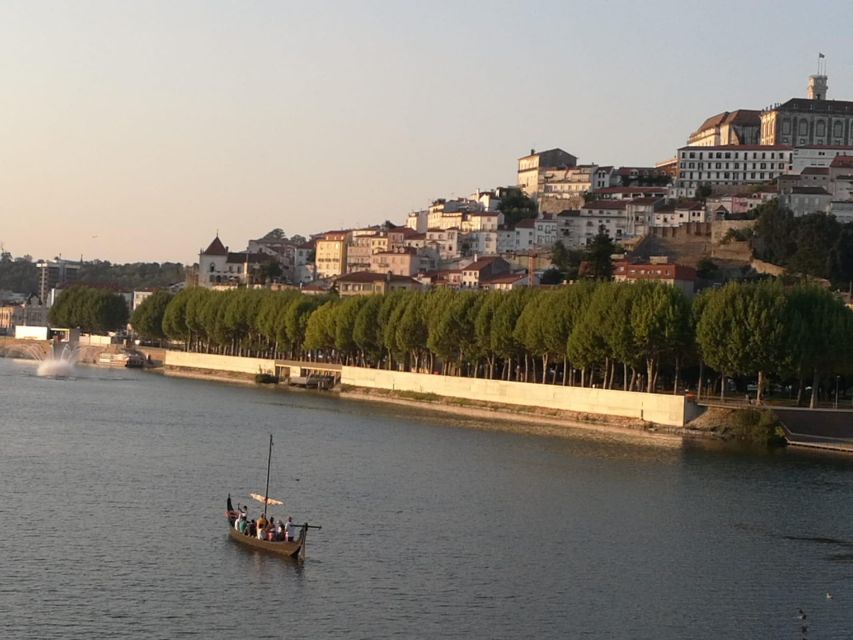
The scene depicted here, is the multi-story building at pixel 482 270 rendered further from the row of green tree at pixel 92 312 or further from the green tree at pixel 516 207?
the row of green tree at pixel 92 312

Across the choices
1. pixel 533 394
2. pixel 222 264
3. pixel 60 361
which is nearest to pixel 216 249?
pixel 222 264

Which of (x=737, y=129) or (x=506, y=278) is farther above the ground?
(x=737, y=129)

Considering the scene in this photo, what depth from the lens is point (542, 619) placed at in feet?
104

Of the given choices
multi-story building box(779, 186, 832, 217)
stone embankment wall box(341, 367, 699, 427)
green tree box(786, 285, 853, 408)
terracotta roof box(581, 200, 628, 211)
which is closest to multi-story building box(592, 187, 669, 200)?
terracotta roof box(581, 200, 628, 211)

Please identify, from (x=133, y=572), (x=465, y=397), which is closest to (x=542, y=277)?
(x=465, y=397)

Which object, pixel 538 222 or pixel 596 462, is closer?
pixel 596 462

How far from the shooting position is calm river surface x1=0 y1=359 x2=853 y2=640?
31547mm

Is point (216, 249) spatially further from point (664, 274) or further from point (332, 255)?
point (664, 274)

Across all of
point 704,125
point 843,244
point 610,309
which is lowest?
point 610,309

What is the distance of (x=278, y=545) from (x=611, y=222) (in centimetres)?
11565

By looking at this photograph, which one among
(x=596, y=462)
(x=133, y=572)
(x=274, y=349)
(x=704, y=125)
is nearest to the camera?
(x=133, y=572)

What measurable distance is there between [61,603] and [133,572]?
119 inches

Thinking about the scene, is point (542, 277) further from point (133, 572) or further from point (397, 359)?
point (133, 572)

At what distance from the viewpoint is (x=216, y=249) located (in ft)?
576
